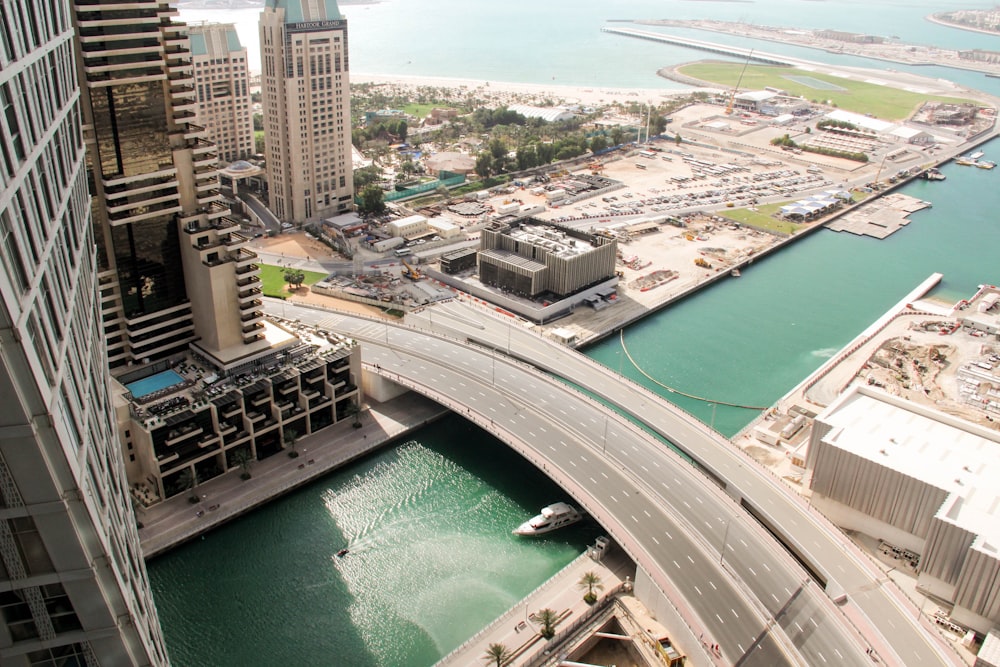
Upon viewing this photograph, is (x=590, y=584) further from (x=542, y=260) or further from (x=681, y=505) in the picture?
(x=542, y=260)

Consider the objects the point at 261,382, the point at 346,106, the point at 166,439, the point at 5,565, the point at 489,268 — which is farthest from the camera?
the point at 346,106

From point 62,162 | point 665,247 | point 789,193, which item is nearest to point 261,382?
point 62,162

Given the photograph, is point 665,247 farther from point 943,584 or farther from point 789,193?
point 943,584

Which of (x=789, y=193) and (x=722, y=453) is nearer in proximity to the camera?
(x=722, y=453)

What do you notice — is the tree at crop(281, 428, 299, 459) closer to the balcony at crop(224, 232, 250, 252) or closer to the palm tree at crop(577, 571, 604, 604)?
the balcony at crop(224, 232, 250, 252)

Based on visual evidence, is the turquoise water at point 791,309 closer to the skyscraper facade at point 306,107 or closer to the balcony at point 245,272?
the balcony at point 245,272

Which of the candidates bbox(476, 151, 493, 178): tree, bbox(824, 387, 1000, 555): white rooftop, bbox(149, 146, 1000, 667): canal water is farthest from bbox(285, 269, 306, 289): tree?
bbox(824, 387, 1000, 555): white rooftop

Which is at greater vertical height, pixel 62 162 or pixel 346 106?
pixel 62 162
